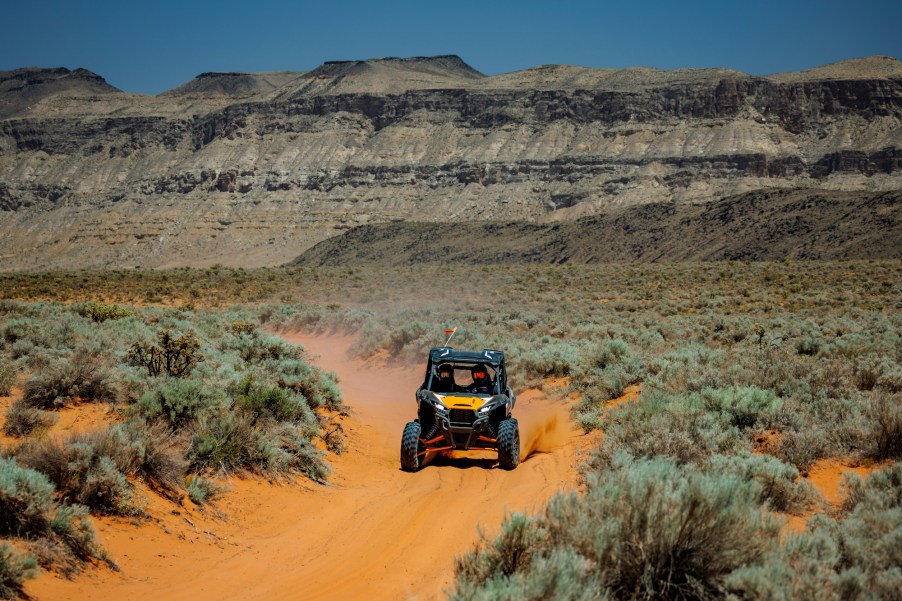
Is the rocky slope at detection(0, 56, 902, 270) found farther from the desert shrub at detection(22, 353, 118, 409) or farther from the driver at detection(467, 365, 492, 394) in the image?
the desert shrub at detection(22, 353, 118, 409)

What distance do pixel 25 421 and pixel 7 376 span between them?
1902 mm

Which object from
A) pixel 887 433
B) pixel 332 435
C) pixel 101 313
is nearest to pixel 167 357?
pixel 332 435

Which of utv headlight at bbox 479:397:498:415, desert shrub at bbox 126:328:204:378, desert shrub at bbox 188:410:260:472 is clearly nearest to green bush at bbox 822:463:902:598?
utv headlight at bbox 479:397:498:415

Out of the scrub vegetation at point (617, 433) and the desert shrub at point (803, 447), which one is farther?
the desert shrub at point (803, 447)

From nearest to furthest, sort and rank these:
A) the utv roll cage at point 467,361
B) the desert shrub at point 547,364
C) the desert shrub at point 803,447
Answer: the desert shrub at point 803,447 → the utv roll cage at point 467,361 → the desert shrub at point 547,364

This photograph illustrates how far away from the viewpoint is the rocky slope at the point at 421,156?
11194 cm

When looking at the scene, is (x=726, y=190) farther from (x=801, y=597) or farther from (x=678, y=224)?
(x=801, y=597)

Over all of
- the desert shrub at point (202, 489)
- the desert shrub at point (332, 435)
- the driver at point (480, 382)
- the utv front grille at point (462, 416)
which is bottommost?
the desert shrub at point (332, 435)

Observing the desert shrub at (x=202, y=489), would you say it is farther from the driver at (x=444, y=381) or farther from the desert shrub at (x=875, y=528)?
the desert shrub at (x=875, y=528)

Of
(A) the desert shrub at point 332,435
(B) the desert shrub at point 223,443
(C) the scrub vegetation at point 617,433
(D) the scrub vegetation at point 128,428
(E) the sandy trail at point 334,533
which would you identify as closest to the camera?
(C) the scrub vegetation at point 617,433

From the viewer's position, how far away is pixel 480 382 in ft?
40.7

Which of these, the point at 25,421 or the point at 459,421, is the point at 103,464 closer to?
the point at 25,421

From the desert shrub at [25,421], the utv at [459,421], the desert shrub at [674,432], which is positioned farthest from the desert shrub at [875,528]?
the desert shrub at [25,421]

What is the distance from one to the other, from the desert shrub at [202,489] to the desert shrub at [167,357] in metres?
3.46
